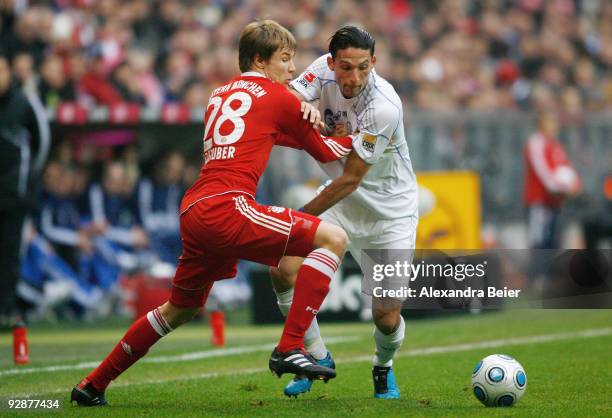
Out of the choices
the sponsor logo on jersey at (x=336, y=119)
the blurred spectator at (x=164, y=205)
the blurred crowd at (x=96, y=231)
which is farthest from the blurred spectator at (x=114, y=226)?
the sponsor logo on jersey at (x=336, y=119)

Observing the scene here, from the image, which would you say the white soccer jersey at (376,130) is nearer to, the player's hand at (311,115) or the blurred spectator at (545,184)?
the player's hand at (311,115)

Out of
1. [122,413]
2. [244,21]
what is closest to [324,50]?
[244,21]

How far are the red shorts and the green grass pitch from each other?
3.00 ft

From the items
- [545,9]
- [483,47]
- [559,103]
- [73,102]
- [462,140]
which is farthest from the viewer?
[545,9]

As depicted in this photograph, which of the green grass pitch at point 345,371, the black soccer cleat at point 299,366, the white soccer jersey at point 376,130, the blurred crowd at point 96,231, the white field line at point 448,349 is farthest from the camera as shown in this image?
the blurred crowd at point 96,231

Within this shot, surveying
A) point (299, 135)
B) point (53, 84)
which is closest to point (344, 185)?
point (299, 135)

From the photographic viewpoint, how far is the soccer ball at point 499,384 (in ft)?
23.4

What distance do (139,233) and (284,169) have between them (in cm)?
221

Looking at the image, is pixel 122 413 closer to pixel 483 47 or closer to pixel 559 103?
pixel 559 103

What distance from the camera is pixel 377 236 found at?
26.7 ft

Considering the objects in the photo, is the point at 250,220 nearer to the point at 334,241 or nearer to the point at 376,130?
the point at 334,241

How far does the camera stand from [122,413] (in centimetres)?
688

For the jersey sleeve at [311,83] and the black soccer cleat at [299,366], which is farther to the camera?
the jersey sleeve at [311,83]

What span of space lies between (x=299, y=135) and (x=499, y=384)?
188cm
